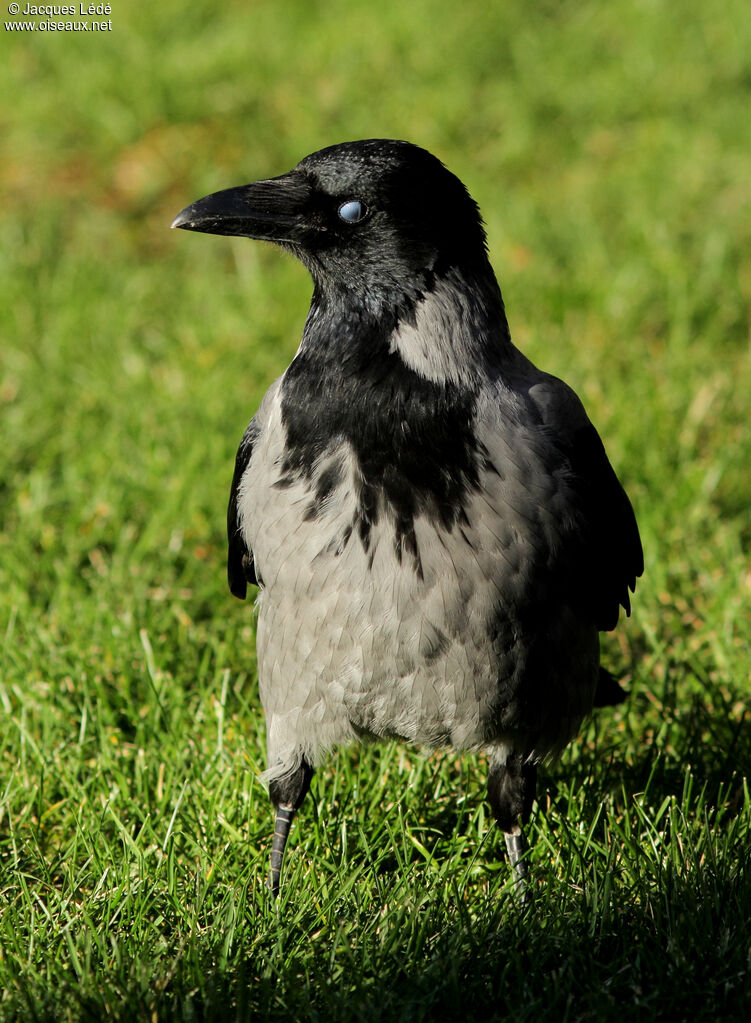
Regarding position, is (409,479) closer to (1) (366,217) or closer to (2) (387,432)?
(2) (387,432)

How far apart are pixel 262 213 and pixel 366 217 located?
28 centimetres

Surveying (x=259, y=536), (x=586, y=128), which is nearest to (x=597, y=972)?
(x=259, y=536)

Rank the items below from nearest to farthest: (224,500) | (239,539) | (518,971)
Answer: (518,971)
(239,539)
(224,500)

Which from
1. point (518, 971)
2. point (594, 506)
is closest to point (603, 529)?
point (594, 506)

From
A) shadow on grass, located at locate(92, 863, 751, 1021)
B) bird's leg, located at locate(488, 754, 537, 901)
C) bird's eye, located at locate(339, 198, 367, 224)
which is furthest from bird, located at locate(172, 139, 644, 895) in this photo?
shadow on grass, located at locate(92, 863, 751, 1021)

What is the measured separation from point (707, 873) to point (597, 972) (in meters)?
0.43

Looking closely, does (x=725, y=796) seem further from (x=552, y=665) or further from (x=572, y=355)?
(x=572, y=355)

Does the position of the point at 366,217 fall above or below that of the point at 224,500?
above

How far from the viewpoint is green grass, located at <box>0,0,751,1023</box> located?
2.88 m

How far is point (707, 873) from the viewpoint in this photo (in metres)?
3.04

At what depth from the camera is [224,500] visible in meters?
5.05

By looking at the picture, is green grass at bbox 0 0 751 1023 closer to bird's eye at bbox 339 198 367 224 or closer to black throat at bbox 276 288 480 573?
black throat at bbox 276 288 480 573

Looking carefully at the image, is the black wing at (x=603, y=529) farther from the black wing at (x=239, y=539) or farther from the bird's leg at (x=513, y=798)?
the black wing at (x=239, y=539)

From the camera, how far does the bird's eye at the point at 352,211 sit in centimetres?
300
